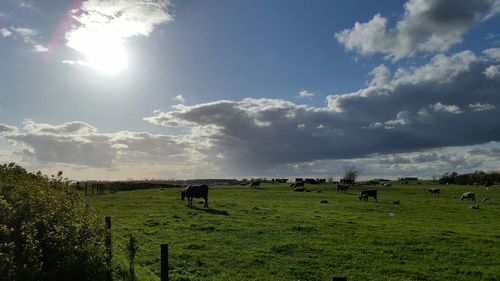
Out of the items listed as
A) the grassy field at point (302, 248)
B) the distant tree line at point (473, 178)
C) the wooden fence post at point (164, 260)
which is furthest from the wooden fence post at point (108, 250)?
the distant tree line at point (473, 178)

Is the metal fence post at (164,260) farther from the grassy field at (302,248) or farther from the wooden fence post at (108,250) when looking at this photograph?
the grassy field at (302,248)

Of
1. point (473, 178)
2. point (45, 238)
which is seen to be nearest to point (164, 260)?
point (45, 238)

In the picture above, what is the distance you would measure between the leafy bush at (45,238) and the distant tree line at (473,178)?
152 m

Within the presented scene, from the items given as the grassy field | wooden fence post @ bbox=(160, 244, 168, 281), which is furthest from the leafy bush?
the grassy field

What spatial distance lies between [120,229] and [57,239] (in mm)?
15144

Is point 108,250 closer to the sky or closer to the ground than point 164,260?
closer to the ground

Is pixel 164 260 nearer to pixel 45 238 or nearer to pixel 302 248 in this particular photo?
pixel 45 238

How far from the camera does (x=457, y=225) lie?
35.1 m

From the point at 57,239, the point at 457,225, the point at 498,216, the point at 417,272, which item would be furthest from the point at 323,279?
the point at 498,216

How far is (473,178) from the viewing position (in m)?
156

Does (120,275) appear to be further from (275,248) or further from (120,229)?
(120,229)

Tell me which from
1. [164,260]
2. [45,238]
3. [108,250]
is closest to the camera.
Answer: [164,260]

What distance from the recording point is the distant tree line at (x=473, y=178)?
148 m

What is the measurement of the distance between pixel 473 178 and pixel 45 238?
170 m
